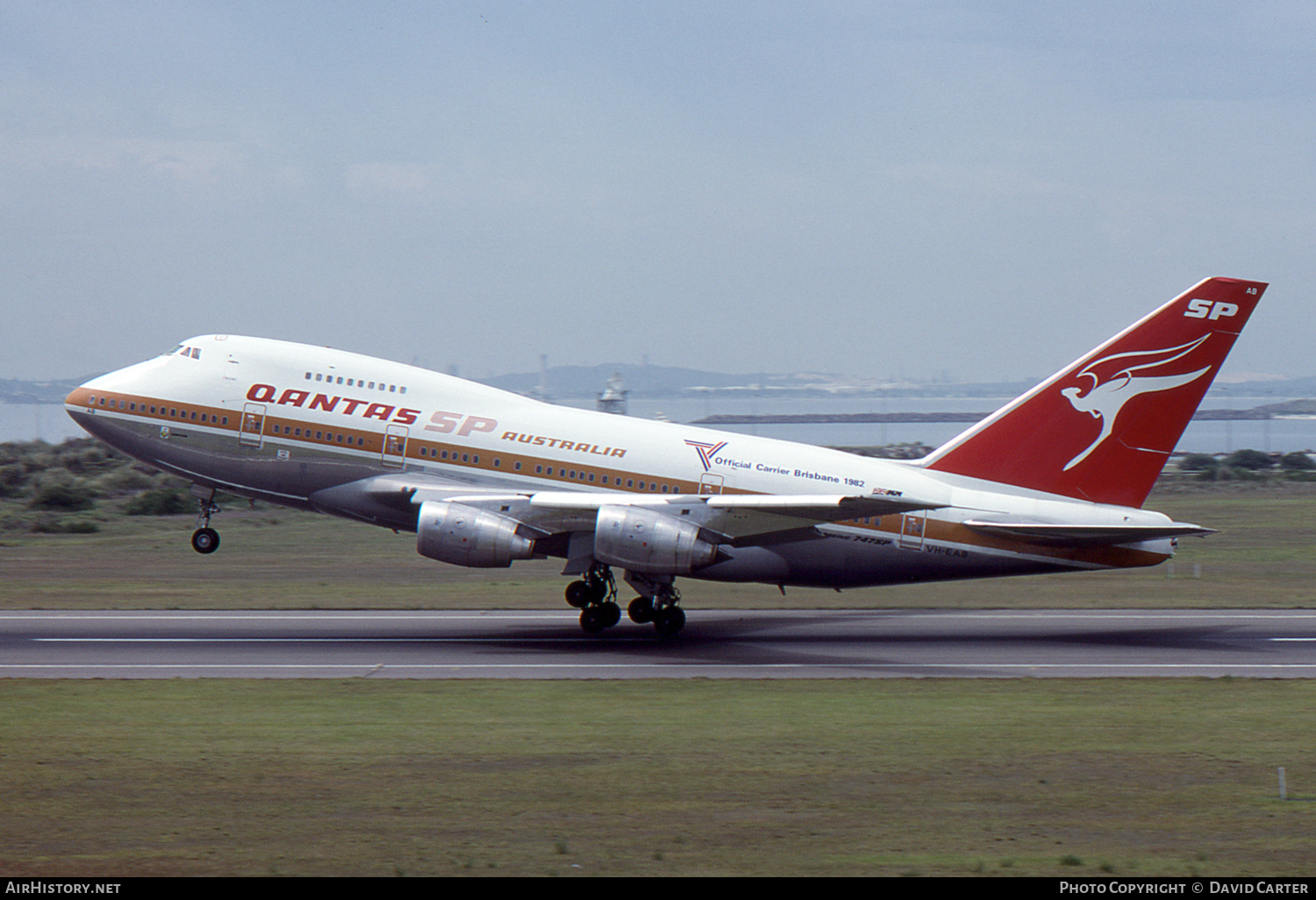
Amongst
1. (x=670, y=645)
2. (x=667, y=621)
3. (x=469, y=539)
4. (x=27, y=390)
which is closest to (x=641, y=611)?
(x=667, y=621)

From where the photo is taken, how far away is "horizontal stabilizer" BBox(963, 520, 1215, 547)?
29281 millimetres

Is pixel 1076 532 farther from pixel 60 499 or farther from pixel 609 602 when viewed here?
pixel 60 499

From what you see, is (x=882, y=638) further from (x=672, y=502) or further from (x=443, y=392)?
(x=443, y=392)

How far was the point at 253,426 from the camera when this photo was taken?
106 feet

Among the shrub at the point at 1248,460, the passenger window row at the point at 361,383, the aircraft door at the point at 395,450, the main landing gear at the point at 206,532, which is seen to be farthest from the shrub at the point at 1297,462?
the main landing gear at the point at 206,532

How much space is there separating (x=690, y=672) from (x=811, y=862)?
13163 millimetres

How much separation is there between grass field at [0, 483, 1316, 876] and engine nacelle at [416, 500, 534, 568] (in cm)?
542

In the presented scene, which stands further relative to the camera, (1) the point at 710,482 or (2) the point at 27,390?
(2) the point at 27,390

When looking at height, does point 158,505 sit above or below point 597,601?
above

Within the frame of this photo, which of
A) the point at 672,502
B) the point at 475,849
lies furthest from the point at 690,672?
the point at 475,849

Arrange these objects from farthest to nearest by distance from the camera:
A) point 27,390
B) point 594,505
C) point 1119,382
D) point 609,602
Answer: point 27,390
point 1119,382
point 609,602
point 594,505

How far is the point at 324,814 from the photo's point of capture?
1447cm

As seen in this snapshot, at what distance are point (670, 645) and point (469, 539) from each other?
18.4 ft

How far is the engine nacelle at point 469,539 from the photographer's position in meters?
28.7
